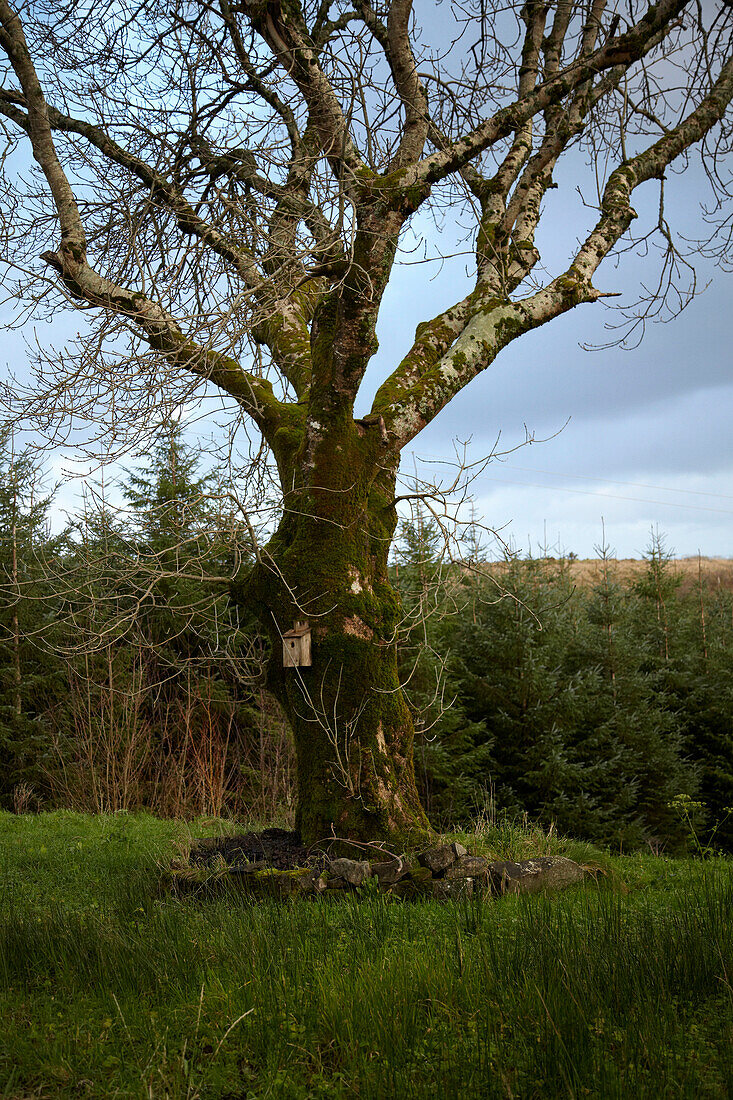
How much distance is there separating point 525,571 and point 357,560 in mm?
5541

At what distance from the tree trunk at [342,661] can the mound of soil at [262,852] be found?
0.15 metres

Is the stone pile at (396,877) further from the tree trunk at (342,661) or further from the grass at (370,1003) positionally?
the grass at (370,1003)

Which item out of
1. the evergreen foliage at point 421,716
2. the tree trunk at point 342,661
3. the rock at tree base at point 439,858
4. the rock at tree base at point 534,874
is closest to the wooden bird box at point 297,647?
the tree trunk at point 342,661

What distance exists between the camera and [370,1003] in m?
2.64

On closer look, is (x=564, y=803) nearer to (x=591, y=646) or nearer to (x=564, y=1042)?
(x=591, y=646)

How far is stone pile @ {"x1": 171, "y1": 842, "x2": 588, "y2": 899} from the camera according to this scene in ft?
14.6

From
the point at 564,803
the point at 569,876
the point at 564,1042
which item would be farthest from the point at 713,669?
the point at 564,1042

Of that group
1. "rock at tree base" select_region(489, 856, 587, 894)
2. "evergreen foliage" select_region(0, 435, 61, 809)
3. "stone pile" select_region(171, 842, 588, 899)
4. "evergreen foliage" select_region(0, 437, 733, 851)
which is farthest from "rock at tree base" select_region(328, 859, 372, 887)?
"evergreen foliage" select_region(0, 435, 61, 809)

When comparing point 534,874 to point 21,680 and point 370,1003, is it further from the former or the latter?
point 21,680

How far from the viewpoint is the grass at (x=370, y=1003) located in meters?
2.29

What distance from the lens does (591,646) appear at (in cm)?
1010

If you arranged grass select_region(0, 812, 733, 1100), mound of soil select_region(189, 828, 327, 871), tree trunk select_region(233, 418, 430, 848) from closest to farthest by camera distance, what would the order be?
1. grass select_region(0, 812, 733, 1100)
2. mound of soil select_region(189, 828, 327, 871)
3. tree trunk select_region(233, 418, 430, 848)

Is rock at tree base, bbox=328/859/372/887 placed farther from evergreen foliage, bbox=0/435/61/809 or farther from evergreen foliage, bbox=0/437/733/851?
evergreen foliage, bbox=0/435/61/809

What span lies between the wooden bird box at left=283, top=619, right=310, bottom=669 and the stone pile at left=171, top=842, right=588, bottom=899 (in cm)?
116
